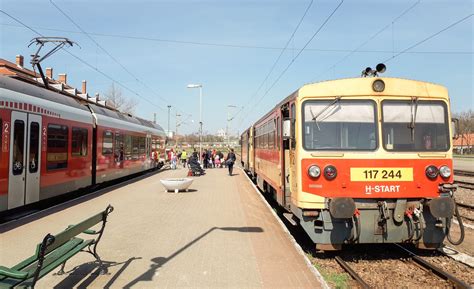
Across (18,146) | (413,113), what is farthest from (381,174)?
(18,146)

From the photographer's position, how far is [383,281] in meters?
5.47

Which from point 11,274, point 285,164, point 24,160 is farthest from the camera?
point 24,160

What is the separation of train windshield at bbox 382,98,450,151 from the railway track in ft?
6.00

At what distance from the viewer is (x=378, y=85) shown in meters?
6.47

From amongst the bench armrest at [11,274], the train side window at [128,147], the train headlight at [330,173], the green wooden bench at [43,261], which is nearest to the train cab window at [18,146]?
Answer: the green wooden bench at [43,261]

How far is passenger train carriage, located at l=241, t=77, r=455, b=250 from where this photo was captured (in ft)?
19.7

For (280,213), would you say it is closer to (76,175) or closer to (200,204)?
(200,204)

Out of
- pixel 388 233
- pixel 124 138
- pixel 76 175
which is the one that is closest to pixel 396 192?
pixel 388 233

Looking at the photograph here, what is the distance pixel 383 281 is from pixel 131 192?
10925 mm

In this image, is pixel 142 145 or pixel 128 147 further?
pixel 142 145

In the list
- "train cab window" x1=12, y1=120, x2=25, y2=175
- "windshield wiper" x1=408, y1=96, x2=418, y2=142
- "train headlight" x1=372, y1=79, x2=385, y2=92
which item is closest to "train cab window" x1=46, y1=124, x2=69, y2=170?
"train cab window" x1=12, y1=120, x2=25, y2=175

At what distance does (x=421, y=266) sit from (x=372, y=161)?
1.80 m

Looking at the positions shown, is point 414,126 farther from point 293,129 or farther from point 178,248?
point 178,248

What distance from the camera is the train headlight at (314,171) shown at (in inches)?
242
